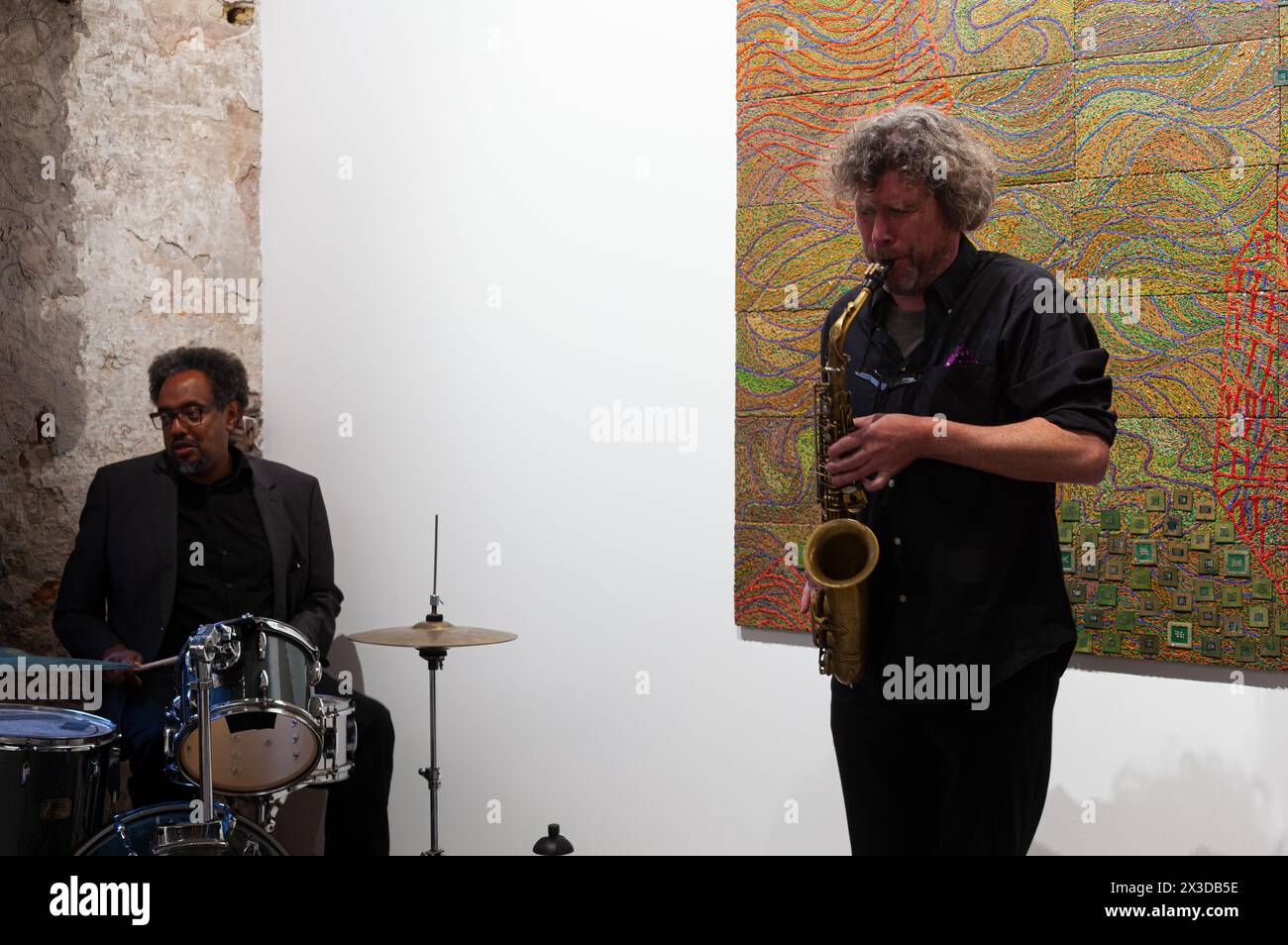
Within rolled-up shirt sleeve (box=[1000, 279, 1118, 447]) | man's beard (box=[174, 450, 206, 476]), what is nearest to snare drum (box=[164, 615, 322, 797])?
man's beard (box=[174, 450, 206, 476])

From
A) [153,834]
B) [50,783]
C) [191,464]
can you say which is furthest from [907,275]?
[191,464]

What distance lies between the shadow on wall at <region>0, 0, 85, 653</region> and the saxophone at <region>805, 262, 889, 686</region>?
7.79 feet

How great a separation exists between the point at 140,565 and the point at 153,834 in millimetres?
1039

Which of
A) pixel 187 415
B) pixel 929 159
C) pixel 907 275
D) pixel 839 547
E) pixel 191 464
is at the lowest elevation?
pixel 839 547

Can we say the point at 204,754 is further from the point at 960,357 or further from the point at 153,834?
the point at 960,357

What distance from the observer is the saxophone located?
7.14ft

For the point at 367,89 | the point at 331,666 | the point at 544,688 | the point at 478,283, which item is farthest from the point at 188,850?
the point at 367,89

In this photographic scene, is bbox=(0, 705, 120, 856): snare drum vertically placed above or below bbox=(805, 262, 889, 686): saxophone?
below

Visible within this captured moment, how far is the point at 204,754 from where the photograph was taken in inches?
93.5

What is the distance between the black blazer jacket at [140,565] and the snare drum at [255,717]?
0.69 metres

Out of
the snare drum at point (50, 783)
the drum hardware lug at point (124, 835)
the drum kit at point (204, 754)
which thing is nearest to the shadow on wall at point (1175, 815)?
the drum kit at point (204, 754)

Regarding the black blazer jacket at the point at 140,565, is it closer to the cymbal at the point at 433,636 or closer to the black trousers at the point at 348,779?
the black trousers at the point at 348,779

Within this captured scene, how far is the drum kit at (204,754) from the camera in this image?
2521 mm

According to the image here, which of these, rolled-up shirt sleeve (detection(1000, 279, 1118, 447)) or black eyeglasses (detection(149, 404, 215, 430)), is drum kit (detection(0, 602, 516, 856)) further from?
rolled-up shirt sleeve (detection(1000, 279, 1118, 447))
